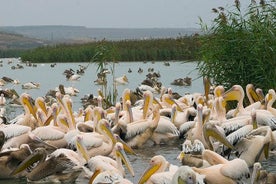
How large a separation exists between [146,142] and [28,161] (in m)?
2.86

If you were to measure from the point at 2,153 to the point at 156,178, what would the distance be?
2262mm

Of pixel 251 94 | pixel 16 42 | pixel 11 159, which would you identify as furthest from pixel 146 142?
pixel 16 42

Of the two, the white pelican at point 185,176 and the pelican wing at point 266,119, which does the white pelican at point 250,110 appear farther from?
the white pelican at point 185,176

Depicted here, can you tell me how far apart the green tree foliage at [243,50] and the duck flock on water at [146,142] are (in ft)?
1.08

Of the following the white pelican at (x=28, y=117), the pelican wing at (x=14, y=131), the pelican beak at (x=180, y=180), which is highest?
the pelican beak at (x=180, y=180)

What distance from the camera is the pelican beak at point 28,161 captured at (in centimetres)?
764

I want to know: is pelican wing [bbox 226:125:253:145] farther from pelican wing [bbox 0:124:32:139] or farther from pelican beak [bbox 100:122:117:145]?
pelican wing [bbox 0:124:32:139]

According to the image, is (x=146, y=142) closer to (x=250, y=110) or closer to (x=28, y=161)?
(x=250, y=110)

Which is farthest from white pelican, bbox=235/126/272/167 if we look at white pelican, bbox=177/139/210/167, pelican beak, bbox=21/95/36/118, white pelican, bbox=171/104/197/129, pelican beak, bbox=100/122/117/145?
pelican beak, bbox=21/95/36/118

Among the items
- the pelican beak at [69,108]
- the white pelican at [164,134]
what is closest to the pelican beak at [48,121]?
the pelican beak at [69,108]

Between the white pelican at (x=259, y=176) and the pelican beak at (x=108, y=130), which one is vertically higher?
the white pelican at (x=259, y=176)

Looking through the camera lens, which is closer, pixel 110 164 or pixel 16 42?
pixel 110 164

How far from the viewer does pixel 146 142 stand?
10.2 meters

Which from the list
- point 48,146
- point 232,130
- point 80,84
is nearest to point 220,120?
point 232,130
